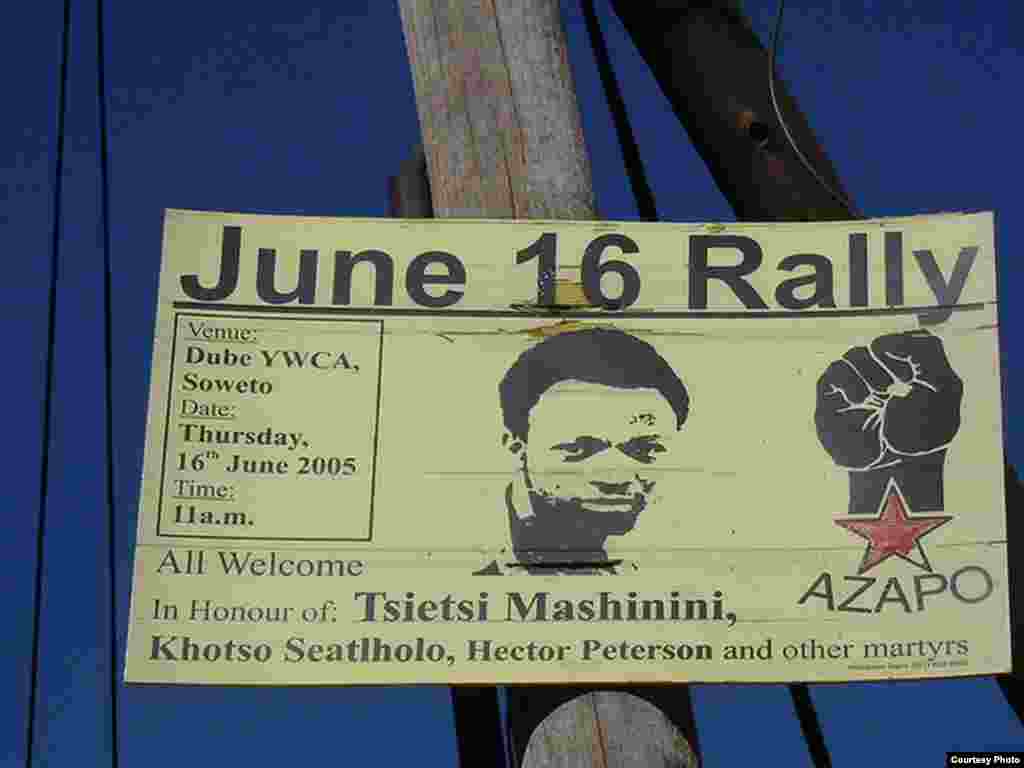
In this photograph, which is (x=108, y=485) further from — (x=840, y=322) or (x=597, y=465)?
(x=840, y=322)

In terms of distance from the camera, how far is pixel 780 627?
264cm

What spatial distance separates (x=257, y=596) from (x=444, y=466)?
41cm

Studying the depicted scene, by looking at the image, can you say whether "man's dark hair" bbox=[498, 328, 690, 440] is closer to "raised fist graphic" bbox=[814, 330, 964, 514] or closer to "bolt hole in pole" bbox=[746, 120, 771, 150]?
"raised fist graphic" bbox=[814, 330, 964, 514]

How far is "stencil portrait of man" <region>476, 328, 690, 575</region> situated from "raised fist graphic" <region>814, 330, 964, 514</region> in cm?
29

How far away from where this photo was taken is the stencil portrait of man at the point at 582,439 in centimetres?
272

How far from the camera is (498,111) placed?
10.2 ft

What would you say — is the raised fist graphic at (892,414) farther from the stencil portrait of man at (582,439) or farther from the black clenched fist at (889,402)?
the stencil portrait of man at (582,439)

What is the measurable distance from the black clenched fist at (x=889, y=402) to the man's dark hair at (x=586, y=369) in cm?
28

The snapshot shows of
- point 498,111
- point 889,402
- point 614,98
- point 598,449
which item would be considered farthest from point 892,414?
point 614,98

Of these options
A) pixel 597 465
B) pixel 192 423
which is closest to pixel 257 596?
pixel 192 423

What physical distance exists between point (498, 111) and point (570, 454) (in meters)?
0.78

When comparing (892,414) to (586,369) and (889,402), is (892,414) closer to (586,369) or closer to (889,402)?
(889,402)

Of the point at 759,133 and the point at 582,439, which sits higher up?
the point at 759,133

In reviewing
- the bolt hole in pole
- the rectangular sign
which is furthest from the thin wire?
the rectangular sign
